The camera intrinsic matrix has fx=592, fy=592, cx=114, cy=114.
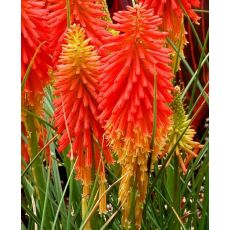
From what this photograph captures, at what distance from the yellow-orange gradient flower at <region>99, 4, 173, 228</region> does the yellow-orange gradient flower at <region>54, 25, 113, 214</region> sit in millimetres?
27

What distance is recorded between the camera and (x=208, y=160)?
3.17ft

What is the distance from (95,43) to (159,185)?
1.14ft

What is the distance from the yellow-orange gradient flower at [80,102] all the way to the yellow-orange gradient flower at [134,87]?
3 cm

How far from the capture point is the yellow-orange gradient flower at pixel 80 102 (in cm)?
81

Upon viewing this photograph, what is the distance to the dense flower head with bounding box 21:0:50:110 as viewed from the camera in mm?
897

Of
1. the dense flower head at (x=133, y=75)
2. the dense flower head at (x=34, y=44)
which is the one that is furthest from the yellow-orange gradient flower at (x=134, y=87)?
the dense flower head at (x=34, y=44)

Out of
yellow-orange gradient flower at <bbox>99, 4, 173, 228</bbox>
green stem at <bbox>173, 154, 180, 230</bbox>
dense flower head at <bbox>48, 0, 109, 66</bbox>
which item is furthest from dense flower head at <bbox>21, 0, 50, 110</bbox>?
green stem at <bbox>173, 154, 180, 230</bbox>

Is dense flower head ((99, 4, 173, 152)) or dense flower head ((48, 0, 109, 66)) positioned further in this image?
dense flower head ((48, 0, 109, 66))

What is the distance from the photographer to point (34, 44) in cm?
90

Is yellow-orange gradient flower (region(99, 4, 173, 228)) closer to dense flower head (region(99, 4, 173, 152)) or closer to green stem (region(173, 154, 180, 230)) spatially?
dense flower head (region(99, 4, 173, 152))

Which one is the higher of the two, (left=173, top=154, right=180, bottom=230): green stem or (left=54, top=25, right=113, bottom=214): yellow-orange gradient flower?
(left=54, top=25, right=113, bottom=214): yellow-orange gradient flower

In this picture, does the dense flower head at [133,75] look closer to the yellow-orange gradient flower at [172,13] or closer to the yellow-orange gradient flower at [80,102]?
the yellow-orange gradient flower at [80,102]
